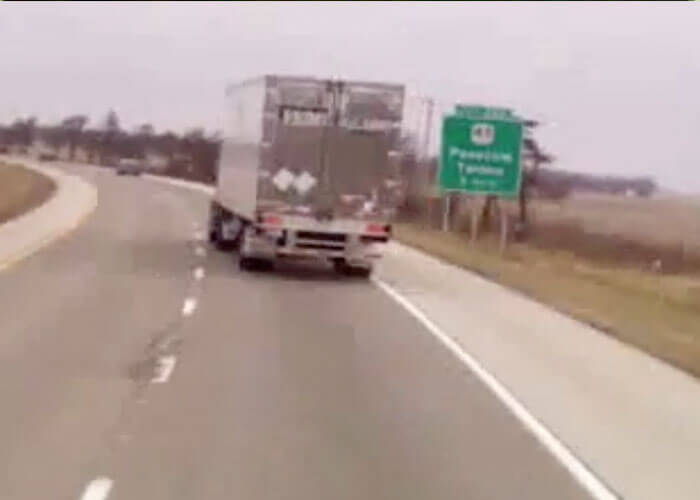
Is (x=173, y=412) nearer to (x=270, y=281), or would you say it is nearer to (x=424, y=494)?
(x=424, y=494)

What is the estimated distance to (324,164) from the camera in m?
29.3

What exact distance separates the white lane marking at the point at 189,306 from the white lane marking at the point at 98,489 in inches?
475

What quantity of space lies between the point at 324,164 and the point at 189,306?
7264 mm

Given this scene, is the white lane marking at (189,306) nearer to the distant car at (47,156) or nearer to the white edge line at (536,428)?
the white edge line at (536,428)

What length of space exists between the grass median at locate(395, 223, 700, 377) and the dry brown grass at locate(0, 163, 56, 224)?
48.2ft

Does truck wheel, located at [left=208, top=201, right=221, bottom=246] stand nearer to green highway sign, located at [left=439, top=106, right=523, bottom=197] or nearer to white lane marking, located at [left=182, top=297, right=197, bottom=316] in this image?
green highway sign, located at [left=439, top=106, right=523, bottom=197]

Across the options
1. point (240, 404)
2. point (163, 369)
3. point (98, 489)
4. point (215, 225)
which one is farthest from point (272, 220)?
point (98, 489)

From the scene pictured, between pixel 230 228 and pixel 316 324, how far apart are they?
15.4 meters

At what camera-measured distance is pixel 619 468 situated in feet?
34.5

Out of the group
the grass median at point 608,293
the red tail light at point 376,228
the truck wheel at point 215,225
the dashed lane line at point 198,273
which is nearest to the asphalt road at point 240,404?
the grass median at point 608,293

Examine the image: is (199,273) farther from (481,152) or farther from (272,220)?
(481,152)

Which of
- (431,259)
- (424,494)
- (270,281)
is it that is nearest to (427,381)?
(424,494)

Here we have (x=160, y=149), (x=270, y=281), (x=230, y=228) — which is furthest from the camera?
(x=160, y=149)

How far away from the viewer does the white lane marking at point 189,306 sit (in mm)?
21719
